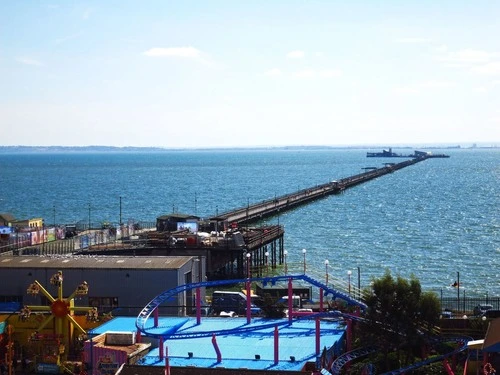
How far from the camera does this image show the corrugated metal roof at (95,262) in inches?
1529

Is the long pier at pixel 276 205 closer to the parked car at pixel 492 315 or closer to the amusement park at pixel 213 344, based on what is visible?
the parked car at pixel 492 315

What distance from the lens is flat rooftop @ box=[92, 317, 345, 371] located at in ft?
95.1

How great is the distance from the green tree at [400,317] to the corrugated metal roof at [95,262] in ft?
38.2

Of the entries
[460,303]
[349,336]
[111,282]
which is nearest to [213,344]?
[349,336]

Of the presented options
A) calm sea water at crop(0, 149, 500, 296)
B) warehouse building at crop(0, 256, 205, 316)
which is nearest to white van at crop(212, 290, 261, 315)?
warehouse building at crop(0, 256, 205, 316)

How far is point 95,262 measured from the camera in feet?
130

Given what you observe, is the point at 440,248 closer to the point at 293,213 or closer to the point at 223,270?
the point at 223,270

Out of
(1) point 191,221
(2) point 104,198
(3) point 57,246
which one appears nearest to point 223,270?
(1) point 191,221

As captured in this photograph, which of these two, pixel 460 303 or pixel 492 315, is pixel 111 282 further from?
pixel 460 303

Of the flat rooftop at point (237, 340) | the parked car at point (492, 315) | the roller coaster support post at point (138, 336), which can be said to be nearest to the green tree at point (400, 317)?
the flat rooftop at point (237, 340)

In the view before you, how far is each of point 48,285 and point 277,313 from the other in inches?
428

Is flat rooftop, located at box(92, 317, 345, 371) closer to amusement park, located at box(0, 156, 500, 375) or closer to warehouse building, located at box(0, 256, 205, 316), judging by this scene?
amusement park, located at box(0, 156, 500, 375)

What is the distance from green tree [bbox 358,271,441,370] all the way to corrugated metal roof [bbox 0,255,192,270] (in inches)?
459

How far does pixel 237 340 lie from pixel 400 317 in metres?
6.68
